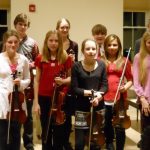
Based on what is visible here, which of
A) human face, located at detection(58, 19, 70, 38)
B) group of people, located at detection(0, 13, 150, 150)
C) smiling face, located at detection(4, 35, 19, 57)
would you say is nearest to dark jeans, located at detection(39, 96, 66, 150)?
group of people, located at detection(0, 13, 150, 150)

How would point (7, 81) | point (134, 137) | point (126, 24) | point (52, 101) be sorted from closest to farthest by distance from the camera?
point (7, 81) → point (52, 101) → point (134, 137) → point (126, 24)

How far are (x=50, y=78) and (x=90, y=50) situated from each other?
460 mm

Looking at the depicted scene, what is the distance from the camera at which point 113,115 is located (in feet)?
11.0

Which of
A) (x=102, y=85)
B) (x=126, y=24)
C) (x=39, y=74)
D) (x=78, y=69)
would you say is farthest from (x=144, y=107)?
(x=126, y=24)

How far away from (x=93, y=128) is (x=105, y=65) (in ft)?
1.89

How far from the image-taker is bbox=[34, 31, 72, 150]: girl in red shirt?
3.24 m

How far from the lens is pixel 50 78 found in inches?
128

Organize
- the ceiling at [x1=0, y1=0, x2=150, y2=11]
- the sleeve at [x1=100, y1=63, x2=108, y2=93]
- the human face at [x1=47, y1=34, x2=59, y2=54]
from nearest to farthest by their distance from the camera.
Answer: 1. the sleeve at [x1=100, y1=63, x2=108, y2=93]
2. the human face at [x1=47, y1=34, x2=59, y2=54]
3. the ceiling at [x1=0, y1=0, x2=150, y2=11]

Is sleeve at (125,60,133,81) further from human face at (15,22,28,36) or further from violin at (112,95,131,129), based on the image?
human face at (15,22,28,36)

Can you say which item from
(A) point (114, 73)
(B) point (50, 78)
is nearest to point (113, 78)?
(A) point (114, 73)

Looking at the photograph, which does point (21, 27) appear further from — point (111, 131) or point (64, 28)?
point (111, 131)

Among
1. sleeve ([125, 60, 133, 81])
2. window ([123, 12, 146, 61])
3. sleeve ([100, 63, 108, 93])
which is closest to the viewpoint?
sleeve ([100, 63, 108, 93])

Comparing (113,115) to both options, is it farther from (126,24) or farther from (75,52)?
(126,24)

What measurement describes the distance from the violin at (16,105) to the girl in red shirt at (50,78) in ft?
1.08
